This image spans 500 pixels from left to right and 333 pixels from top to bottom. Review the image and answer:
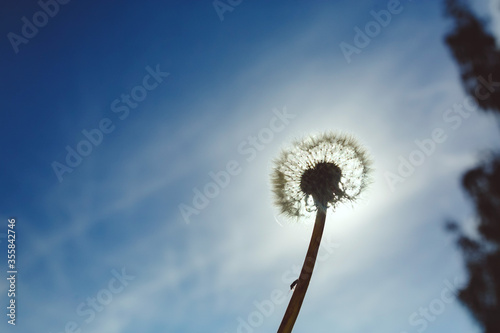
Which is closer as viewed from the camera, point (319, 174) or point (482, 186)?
point (319, 174)

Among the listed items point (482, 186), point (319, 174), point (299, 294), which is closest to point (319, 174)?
point (319, 174)

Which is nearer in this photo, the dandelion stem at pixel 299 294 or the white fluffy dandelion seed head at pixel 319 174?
the dandelion stem at pixel 299 294

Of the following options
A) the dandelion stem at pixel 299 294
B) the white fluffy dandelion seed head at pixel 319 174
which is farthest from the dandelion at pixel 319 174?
the dandelion stem at pixel 299 294

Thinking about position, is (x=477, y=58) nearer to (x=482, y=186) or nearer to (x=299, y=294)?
(x=482, y=186)

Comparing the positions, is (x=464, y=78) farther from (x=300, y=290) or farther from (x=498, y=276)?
(x=300, y=290)

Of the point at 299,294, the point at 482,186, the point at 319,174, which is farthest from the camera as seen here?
the point at 482,186

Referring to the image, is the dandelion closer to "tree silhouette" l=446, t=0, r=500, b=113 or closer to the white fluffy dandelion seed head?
the white fluffy dandelion seed head

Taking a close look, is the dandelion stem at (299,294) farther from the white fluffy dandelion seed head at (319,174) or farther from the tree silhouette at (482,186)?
the tree silhouette at (482,186)

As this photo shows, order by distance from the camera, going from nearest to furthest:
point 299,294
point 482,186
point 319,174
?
point 299,294, point 319,174, point 482,186

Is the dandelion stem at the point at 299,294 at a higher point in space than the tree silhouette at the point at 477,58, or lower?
lower
